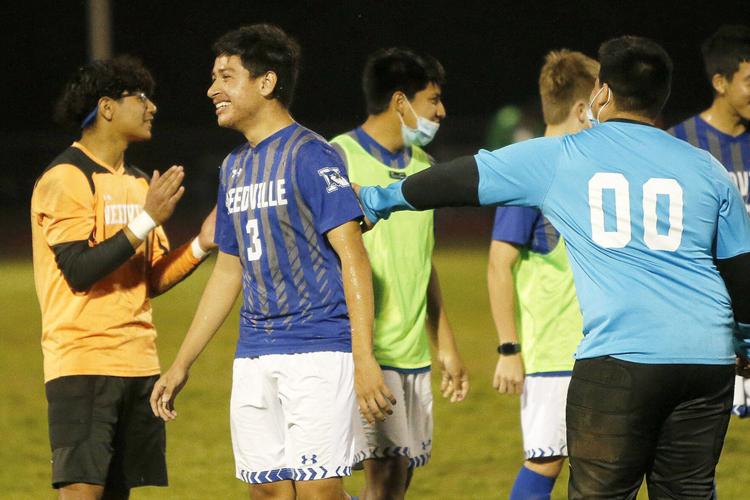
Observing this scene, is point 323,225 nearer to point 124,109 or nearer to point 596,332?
point 596,332

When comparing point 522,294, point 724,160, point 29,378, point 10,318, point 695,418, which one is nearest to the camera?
point 695,418

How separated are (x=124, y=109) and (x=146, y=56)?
3557 centimetres

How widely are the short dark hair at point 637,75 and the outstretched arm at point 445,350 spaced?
178 centimetres

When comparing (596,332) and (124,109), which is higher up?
(124,109)

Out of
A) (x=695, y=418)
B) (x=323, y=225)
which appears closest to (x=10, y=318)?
(x=323, y=225)

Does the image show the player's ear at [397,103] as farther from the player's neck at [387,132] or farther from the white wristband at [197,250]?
the white wristband at [197,250]

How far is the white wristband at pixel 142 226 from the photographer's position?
493 centimetres

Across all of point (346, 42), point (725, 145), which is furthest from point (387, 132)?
point (346, 42)

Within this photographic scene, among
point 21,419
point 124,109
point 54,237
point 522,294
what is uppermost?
point 124,109

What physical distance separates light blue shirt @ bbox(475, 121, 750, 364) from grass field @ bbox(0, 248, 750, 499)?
3.00m

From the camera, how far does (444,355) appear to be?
5504mm

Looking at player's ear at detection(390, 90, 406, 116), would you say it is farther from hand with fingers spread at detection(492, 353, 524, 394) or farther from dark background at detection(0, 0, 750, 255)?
dark background at detection(0, 0, 750, 255)

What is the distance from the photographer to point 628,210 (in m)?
3.68

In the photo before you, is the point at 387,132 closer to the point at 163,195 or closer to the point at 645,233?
the point at 163,195
